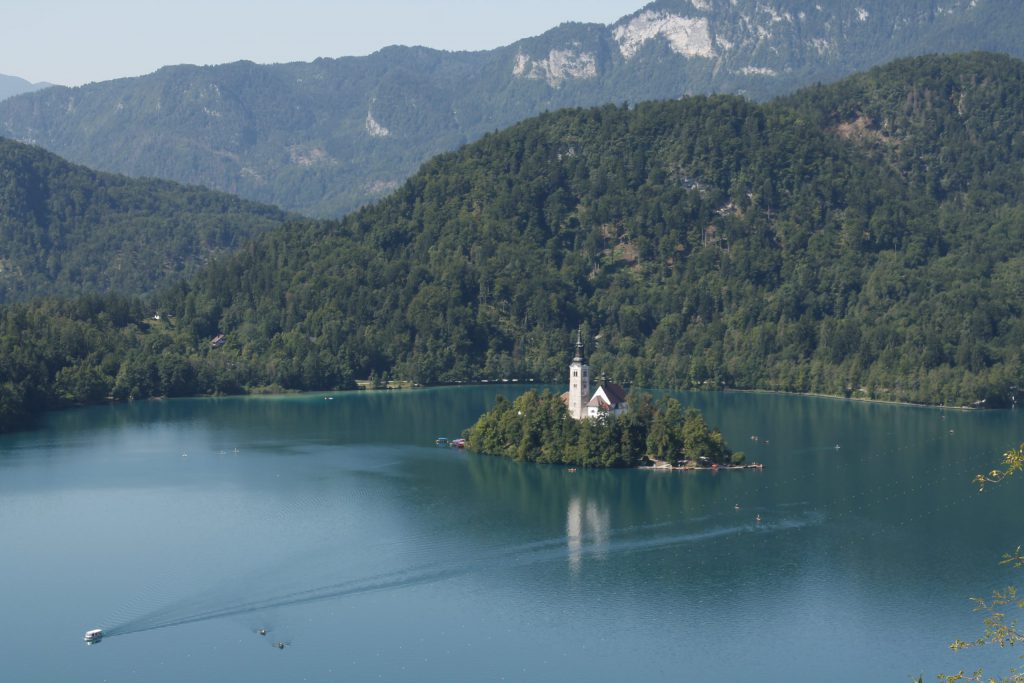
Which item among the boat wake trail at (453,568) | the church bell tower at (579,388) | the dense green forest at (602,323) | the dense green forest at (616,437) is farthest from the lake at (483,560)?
the dense green forest at (602,323)

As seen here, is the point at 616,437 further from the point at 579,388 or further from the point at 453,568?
the point at 453,568

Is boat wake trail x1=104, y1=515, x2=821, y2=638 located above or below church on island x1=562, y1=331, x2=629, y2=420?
below

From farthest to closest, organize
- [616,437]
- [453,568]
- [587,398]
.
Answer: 1. [587,398]
2. [616,437]
3. [453,568]

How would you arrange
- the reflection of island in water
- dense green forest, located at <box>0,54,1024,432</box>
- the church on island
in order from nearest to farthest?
the reflection of island in water → the church on island → dense green forest, located at <box>0,54,1024,432</box>

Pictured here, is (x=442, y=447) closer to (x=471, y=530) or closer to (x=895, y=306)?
(x=471, y=530)

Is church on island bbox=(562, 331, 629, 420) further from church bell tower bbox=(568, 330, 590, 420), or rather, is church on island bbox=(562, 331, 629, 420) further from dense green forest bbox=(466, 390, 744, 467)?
dense green forest bbox=(466, 390, 744, 467)

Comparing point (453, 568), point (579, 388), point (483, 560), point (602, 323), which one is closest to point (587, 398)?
point (579, 388)

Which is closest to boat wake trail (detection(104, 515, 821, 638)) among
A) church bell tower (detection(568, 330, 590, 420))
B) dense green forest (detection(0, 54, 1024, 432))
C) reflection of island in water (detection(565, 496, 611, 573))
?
reflection of island in water (detection(565, 496, 611, 573))
